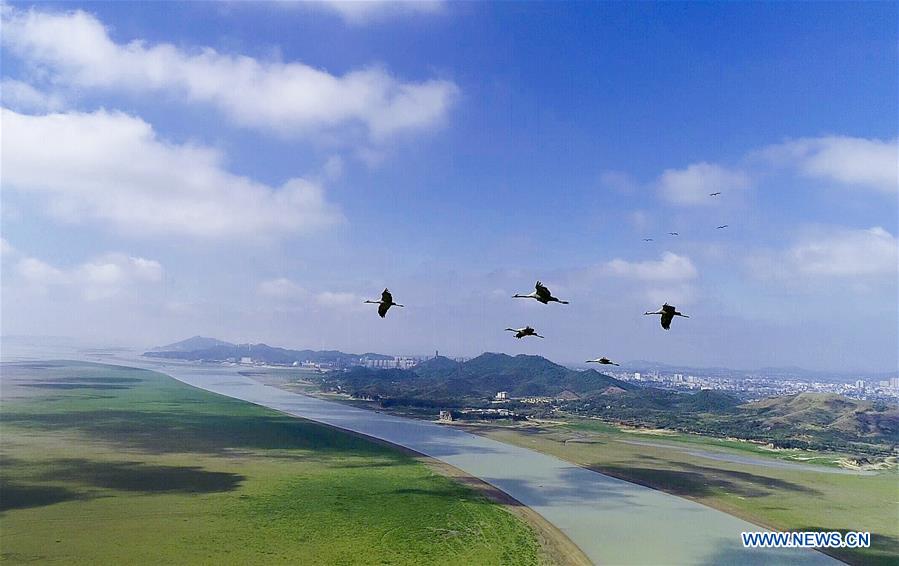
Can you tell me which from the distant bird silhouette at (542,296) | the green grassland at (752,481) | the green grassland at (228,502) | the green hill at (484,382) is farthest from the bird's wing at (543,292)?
the green hill at (484,382)

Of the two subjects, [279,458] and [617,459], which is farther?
[617,459]

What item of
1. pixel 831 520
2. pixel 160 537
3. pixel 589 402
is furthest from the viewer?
pixel 589 402

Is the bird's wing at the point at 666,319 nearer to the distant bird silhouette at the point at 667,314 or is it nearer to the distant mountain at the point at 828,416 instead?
the distant bird silhouette at the point at 667,314

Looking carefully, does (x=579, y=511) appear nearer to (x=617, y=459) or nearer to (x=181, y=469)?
(x=617, y=459)

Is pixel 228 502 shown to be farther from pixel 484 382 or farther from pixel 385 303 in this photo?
pixel 484 382

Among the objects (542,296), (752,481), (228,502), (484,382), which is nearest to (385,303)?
(542,296)

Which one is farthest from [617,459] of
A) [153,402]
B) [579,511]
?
[153,402]

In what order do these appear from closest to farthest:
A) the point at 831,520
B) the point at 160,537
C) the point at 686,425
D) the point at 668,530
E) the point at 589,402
Answer: 1. the point at 160,537
2. the point at 668,530
3. the point at 831,520
4. the point at 686,425
5. the point at 589,402
